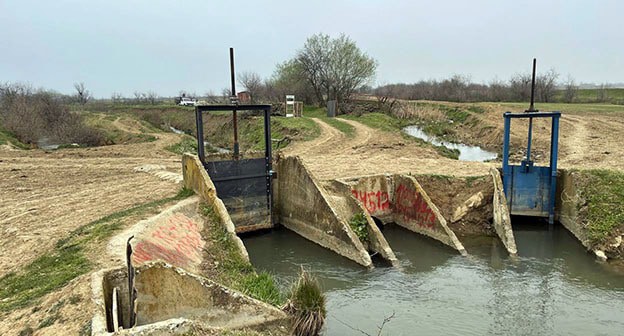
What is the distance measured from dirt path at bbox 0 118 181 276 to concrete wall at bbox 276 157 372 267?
3.21 meters

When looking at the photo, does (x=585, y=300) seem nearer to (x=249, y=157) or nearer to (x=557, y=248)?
(x=557, y=248)

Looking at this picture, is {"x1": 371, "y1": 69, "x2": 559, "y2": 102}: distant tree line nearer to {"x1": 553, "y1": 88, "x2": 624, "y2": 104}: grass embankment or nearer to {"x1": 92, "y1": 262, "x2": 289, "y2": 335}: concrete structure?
{"x1": 553, "y1": 88, "x2": 624, "y2": 104}: grass embankment

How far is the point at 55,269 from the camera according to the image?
6953mm

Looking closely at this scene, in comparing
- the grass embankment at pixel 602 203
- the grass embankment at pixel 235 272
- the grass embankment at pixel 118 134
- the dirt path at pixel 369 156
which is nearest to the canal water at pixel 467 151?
the dirt path at pixel 369 156

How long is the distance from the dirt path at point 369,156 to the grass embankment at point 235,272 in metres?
5.43

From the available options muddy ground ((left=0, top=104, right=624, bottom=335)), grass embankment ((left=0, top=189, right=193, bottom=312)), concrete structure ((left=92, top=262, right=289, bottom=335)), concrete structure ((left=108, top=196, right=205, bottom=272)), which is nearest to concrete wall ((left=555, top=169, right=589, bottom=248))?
muddy ground ((left=0, top=104, right=624, bottom=335))

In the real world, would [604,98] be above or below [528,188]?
above

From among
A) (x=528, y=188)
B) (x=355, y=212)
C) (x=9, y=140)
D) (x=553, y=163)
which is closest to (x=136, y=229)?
(x=355, y=212)

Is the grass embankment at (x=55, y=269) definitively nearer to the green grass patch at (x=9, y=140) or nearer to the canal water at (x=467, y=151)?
the canal water at (x=467, y=151)

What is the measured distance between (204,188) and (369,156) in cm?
1036

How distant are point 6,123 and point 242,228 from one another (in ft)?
83.0

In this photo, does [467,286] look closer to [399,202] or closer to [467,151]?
[399,202]

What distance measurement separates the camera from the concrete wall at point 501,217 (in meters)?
11.7

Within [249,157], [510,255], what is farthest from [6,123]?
[510,255]
